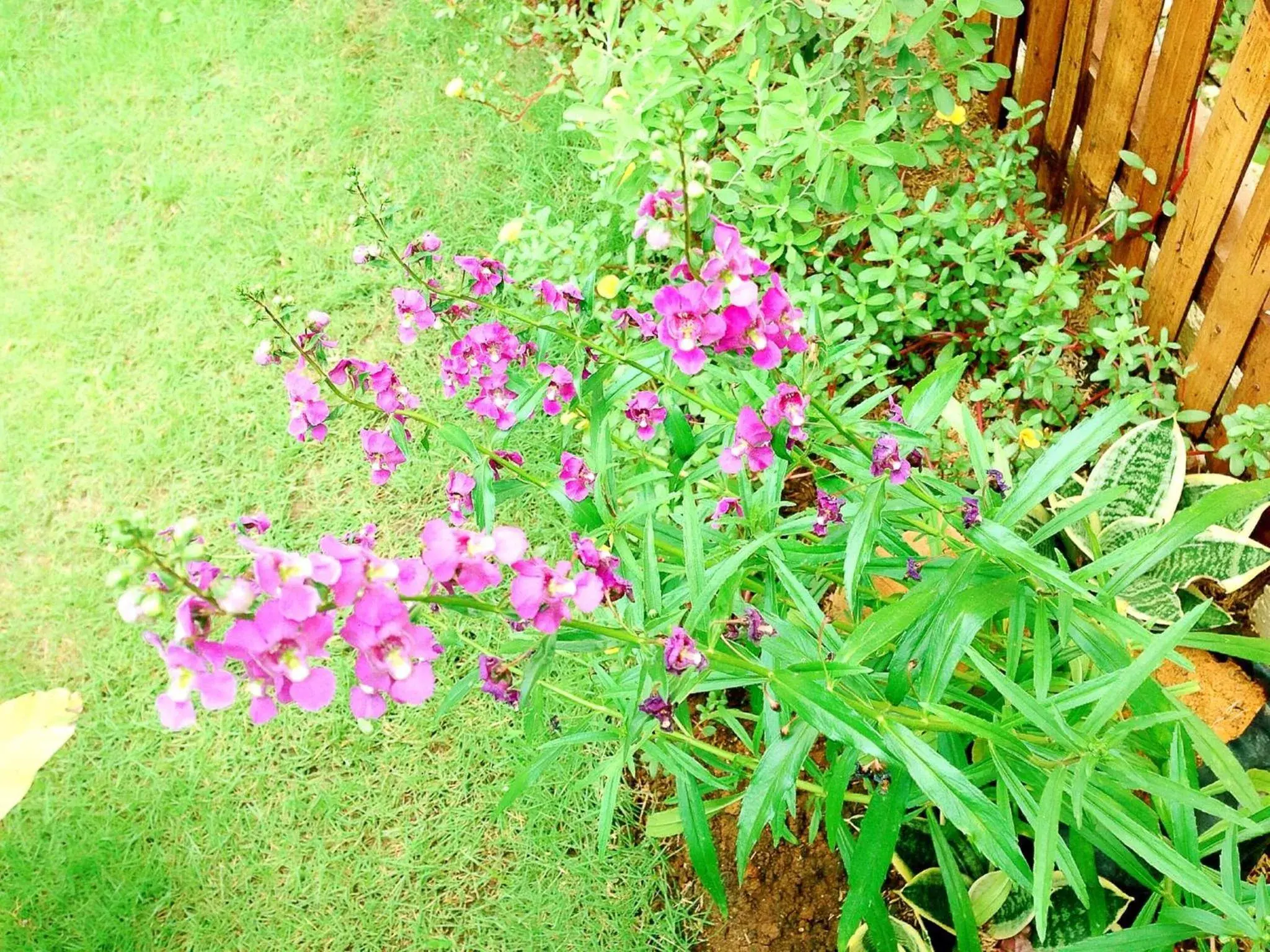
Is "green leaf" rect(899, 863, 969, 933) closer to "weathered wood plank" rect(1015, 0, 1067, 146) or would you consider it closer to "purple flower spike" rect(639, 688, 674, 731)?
"purple flower spike" rect(639, 688, 674, 731)

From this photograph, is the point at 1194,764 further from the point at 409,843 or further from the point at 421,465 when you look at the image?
the point at 421,465

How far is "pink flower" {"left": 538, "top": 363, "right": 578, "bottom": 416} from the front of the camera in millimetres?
1798

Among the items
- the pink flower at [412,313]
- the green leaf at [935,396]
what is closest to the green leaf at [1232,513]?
the green leaf at [935,396]

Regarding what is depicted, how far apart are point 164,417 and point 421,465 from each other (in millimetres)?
1097

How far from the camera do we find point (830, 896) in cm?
238

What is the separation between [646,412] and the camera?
187 centimetres

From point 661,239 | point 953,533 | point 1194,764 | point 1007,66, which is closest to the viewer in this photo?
point 661,239

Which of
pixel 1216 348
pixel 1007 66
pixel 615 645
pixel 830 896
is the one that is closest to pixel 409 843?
pixel 830 896

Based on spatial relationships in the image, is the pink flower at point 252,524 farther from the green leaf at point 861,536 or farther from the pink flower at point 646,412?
the green leaf at point 861,536

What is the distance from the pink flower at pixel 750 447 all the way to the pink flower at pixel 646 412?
267 millimetres

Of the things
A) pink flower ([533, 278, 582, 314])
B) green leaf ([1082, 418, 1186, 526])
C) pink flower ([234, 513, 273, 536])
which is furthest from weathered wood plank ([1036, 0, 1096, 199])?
pink flower ([234, 513, 273, 536])

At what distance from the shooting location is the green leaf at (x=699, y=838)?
1.78 m

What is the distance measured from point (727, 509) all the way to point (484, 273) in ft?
2.32

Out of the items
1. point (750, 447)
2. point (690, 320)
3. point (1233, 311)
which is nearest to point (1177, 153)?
point (1233, 311)
